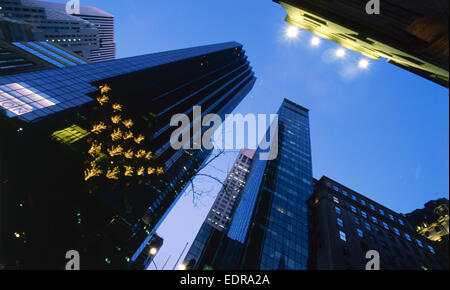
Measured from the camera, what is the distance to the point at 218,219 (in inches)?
4028

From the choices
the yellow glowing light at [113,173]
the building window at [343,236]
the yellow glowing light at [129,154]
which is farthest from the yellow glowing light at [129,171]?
the building window at [343,236]

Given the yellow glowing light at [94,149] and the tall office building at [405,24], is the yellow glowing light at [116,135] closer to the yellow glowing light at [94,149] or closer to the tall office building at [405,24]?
the yellow glowing light at [94,149]

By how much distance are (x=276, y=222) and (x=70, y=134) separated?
4102 centimetres

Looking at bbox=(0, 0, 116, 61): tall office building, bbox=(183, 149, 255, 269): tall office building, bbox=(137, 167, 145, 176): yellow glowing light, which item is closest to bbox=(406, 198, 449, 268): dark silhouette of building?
bbox=(183, 149, 255, 269): tall office building

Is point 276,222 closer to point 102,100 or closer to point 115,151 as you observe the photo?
point 115,151

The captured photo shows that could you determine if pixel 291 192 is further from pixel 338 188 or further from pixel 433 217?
pixel 433 217

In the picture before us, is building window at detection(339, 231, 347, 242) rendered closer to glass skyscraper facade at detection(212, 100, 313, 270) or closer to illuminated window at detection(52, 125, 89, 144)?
glass skyscraper facade at detection(212, 100, 313, 270)

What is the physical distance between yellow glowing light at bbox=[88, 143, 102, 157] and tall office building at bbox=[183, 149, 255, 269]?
Result: 23776 mm

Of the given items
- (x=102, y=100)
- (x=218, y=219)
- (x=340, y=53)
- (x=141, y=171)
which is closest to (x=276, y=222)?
(x=141, y=171)

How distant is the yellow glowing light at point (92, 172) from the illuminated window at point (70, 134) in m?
4.95

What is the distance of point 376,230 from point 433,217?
1711 inches

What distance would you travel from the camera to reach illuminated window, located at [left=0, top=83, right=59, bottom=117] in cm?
2060

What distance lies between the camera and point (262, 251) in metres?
35.0
